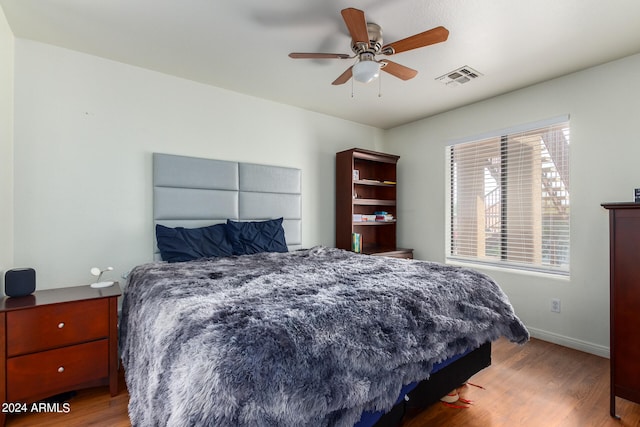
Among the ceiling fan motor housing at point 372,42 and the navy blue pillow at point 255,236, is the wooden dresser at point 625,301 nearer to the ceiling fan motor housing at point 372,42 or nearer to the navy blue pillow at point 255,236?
the ceiling fan motor housing at point 372,42

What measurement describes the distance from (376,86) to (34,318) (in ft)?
10.4

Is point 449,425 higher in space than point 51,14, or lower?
lower

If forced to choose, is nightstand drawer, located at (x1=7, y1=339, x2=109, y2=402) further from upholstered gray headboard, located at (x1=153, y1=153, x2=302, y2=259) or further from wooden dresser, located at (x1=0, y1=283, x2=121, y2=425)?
upholstered gray headboard, located at (x1=153, y1=153, x2=302, y2=259)

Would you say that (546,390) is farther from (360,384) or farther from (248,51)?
(248,51)

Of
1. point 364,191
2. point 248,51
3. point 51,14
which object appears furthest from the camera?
point 364,191

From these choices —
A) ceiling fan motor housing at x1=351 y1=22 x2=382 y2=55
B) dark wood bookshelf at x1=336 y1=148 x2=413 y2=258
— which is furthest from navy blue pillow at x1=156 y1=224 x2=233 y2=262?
ceiling fan motor housing at x1=351 y1=22 x2=382 y2=55

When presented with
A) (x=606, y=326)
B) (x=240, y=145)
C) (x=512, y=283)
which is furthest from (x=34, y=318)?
(x=606, y=326)

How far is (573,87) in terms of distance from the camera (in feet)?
9.04

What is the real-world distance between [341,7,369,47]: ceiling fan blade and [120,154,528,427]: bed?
4.80 feet

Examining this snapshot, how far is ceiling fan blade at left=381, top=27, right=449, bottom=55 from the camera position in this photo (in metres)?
1.75

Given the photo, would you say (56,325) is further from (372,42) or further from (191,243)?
(372,42)

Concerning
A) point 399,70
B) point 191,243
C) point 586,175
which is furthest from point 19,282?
point 586,175

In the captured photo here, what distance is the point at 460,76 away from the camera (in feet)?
9.23

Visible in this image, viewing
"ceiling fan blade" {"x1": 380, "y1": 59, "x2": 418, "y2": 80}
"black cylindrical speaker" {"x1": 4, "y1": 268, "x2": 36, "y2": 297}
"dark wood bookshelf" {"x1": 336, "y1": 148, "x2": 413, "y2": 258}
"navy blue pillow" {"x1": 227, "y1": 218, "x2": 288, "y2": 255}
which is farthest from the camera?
"dark wood bookshelf" {"x1": 336, "y1": 148, "x2": 413, "y2": 258}
